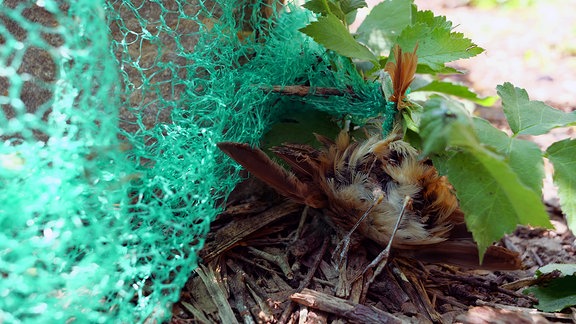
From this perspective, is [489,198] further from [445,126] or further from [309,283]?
[309,283]

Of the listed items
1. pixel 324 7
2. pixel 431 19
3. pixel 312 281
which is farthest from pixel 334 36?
pixel 312 281

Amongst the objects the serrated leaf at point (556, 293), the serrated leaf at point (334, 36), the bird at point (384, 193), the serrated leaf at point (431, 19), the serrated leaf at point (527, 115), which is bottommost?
the serrated leaf at point (556, 293)

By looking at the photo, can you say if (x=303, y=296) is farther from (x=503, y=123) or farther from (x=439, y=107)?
(x=503, y=123)


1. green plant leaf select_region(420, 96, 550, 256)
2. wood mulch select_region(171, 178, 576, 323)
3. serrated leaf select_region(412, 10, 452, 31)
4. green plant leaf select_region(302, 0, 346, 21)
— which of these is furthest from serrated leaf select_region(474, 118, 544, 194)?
green plant leaf select_region(302, 0, 346, 21)

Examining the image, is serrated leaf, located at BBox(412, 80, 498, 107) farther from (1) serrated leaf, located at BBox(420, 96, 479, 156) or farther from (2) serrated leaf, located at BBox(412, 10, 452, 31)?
(2) serrated leaf, located at BBox(412, 10, 452, 31)

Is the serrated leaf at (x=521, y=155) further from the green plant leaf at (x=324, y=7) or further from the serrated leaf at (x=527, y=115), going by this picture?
the green plant leaf at (x=324, y=7)

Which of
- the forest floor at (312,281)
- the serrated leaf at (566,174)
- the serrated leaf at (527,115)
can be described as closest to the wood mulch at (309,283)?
the forest floor at (312,281)
